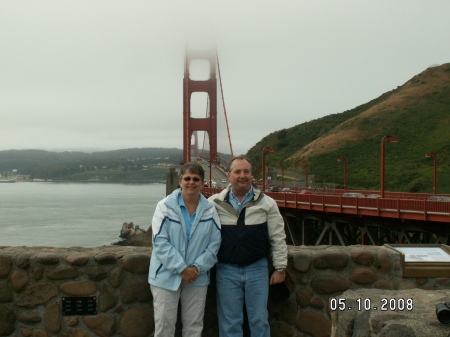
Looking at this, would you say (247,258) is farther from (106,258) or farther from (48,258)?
(48,258)

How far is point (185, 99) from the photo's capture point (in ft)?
190

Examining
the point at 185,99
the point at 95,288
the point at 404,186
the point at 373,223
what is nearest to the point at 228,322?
the point at 95,288

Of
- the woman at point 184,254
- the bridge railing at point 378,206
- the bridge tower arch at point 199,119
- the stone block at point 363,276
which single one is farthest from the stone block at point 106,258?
the bridge tower arch at point 199,119

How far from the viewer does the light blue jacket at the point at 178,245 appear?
310cm

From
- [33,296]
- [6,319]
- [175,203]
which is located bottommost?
[6,319]

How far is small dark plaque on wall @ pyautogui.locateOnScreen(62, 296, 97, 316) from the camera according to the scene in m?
3.61

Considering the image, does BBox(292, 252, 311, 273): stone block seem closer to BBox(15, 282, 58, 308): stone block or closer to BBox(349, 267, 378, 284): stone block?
BBox(349, 267, 378, 284): stone block

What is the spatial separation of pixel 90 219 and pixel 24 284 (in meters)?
45.1

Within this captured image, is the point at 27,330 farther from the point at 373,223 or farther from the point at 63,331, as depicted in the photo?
the point at 373,223

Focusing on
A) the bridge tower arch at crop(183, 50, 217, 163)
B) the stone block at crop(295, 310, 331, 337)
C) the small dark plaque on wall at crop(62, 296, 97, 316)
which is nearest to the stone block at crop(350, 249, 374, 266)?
the stone block at crop(295, 310, 331, 337)
